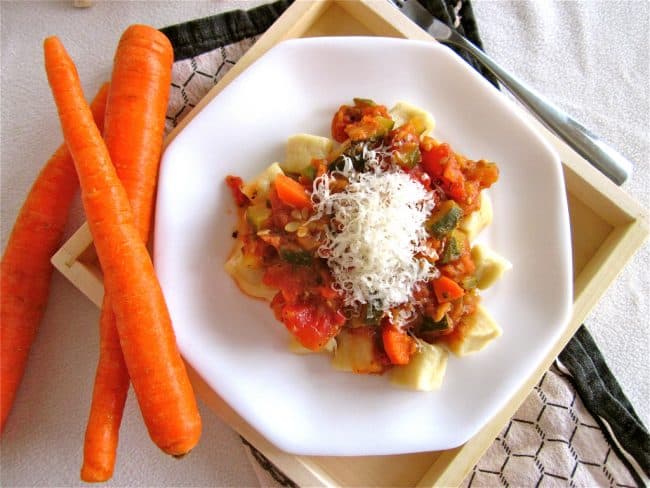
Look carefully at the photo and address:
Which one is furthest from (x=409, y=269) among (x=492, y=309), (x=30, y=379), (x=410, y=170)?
(x=30, y=379)

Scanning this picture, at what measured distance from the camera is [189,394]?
232 cm

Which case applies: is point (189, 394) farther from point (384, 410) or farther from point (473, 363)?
point (473, 363)

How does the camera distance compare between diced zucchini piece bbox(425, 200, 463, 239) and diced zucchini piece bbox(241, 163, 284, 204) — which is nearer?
diced zucchini piece bbox(425, 200, 463, 239)

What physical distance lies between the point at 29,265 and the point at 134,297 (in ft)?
2.54

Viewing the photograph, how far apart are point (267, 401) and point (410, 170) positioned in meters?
1.03

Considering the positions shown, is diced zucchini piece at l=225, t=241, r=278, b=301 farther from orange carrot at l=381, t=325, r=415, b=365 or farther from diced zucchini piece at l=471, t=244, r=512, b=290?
diced zucchini piece at l=471, t=244, r=512, b=290

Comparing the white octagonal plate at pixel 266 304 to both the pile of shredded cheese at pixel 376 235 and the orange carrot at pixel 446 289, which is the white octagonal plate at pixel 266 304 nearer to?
the orange carrot at pixel 446 289

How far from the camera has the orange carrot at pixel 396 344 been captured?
87.2 inches

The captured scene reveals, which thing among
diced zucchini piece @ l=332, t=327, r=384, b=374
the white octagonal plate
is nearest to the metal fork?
the white octagonal plate

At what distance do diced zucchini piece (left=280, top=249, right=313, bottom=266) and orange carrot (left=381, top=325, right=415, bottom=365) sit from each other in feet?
1.27

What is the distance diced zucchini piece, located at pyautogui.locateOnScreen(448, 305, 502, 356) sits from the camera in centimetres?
232

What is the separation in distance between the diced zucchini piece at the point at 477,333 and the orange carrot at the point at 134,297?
1058mm

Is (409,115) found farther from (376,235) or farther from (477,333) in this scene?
(477,333)

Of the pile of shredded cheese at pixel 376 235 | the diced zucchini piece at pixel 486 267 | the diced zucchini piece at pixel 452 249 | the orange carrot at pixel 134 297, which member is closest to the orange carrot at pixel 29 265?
the orange carrot at pixel 134 297
